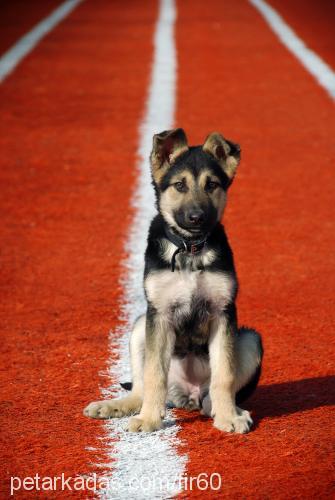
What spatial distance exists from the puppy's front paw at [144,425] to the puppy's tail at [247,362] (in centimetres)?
47

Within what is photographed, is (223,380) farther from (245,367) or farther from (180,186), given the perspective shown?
(180,186)

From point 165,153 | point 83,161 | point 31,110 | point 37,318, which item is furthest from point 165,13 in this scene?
point 165,153

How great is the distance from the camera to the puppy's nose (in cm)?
518

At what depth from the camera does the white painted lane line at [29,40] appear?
1892cm

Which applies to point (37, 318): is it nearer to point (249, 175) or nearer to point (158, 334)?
point (158, 334)

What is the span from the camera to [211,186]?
17.6 feet

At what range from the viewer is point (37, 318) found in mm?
7457

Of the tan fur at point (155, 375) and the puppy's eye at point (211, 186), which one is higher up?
the puppy's eye at point (211, 186)

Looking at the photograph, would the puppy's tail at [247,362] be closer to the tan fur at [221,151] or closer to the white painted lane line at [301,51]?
the tan fur at [221,151]

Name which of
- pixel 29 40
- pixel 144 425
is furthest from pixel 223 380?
pixel 29 40

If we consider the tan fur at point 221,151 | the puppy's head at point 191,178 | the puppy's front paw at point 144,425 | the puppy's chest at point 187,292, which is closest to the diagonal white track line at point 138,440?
the puppy's front paw at point 144,425

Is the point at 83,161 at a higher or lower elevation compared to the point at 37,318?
higher

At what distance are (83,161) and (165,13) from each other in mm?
14686

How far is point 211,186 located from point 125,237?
4.19m
